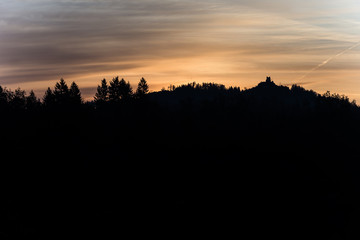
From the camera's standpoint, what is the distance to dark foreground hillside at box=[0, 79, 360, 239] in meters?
91.3

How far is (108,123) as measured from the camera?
12988 centimetres

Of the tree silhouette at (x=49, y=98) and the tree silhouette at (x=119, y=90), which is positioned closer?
the tree silhouette at (x=49, y=98)

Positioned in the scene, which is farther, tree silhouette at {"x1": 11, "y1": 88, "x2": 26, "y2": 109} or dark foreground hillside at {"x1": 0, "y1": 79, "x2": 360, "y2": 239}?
tree silhouette at {"x1": 11, "y1": 88, "x2": 26, "y2": 109}

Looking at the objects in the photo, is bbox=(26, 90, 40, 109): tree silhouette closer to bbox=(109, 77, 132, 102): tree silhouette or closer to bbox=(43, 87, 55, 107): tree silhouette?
bbox=(43, 87, 55, 107): tree silhouette

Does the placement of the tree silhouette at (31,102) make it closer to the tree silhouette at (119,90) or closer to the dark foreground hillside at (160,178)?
the dark foreground hillside at (160,178)

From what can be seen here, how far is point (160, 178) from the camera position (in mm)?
108438

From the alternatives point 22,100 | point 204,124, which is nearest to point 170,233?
point 204,124

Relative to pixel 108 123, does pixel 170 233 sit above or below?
below

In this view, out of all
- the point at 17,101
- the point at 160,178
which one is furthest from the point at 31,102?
the point at 160,178

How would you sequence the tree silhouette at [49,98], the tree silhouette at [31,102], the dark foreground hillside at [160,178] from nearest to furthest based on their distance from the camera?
the dark foreground hillside at [160,178] → the tree silhouette at [49,98] → the tree silhouette at [31,102]

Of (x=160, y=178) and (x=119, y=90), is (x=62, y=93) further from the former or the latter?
(x=160, y=178)

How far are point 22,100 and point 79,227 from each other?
67937 mm

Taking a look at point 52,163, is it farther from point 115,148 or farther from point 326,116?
point 326,116

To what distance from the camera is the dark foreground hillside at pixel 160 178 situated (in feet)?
300
